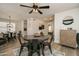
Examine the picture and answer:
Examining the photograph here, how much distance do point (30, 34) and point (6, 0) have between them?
1.19 meters

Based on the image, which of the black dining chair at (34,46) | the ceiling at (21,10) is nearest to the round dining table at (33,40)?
the black dining chair at (34,46)

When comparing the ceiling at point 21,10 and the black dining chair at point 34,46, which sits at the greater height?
the ceiling at point 21,10

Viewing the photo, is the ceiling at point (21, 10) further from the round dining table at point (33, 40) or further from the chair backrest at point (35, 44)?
the chair backrest at point (35, 44)

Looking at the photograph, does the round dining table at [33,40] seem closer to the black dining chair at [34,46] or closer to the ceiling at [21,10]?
the black dining chair at [34,46]

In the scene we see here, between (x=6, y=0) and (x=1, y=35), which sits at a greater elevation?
(x=6, y=0)

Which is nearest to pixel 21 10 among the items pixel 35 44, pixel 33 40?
pixel 33 40

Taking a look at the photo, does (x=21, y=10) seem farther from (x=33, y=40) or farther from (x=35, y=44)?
(x=35, y=44)

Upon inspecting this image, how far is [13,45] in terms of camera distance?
3156 millimetres

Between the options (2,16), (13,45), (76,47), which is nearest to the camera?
(2,16)

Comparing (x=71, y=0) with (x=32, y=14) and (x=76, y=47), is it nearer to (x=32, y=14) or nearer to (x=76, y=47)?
(x=32, y=14)

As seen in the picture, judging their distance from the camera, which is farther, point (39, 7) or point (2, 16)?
point (39, 7)

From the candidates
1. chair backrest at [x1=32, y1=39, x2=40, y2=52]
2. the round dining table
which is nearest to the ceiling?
the round dining table

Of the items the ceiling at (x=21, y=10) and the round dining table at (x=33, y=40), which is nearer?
the ceiling at (x=21, y=10)

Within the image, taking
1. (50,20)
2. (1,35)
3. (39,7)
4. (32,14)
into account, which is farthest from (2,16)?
(50,20)
